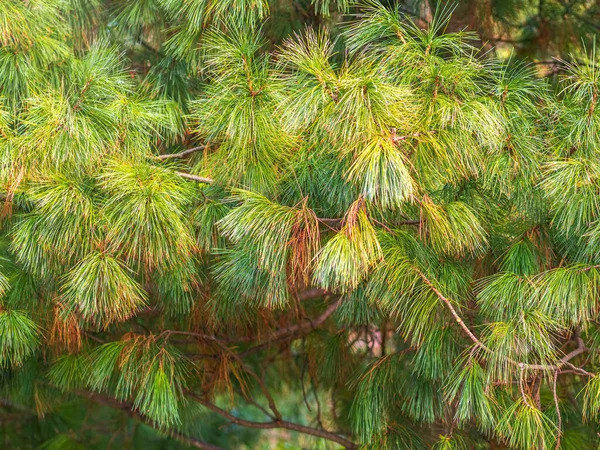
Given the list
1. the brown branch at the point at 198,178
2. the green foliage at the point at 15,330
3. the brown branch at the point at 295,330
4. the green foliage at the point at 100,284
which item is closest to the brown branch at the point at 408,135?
the brown branch at the point at 198,178

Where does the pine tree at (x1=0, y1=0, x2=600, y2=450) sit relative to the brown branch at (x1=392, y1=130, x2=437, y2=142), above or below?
below

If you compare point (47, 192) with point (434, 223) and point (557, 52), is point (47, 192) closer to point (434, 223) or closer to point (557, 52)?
point (434, 223)

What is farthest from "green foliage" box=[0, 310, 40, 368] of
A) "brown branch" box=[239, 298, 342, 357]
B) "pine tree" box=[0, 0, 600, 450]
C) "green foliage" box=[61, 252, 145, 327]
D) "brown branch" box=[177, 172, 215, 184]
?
"brown branch" box=[239, 298, 342, 357]

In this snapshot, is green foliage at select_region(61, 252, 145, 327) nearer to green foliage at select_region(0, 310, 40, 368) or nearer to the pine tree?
the pine tree

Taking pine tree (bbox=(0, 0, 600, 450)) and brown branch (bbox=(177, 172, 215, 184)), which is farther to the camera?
brown branch (bbox=(177, 172, 215, 184))

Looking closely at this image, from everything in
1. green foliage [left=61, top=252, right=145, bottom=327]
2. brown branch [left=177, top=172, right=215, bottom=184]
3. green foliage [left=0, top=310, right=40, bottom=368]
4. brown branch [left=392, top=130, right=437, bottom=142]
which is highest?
brown branch [left=392, top=130, right=437, bottom=142]

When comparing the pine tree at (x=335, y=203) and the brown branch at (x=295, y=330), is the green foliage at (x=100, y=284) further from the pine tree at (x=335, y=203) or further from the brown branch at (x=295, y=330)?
the brown branch at (x=295, y=330)

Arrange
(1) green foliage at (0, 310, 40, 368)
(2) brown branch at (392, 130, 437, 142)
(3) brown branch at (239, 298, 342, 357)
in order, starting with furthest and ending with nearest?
(3) brown branch at (239, 298, 342, 357) < (1) green foliage at (0, 310, 40, 368) < (2) brown branch at (392, 130, 437, 142)

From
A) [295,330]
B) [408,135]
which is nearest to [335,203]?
[408,135]

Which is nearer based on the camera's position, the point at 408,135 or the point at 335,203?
the point at 408,135

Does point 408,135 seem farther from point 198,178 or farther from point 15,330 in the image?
point 15,330

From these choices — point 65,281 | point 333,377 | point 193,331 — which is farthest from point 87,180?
point 333,377
